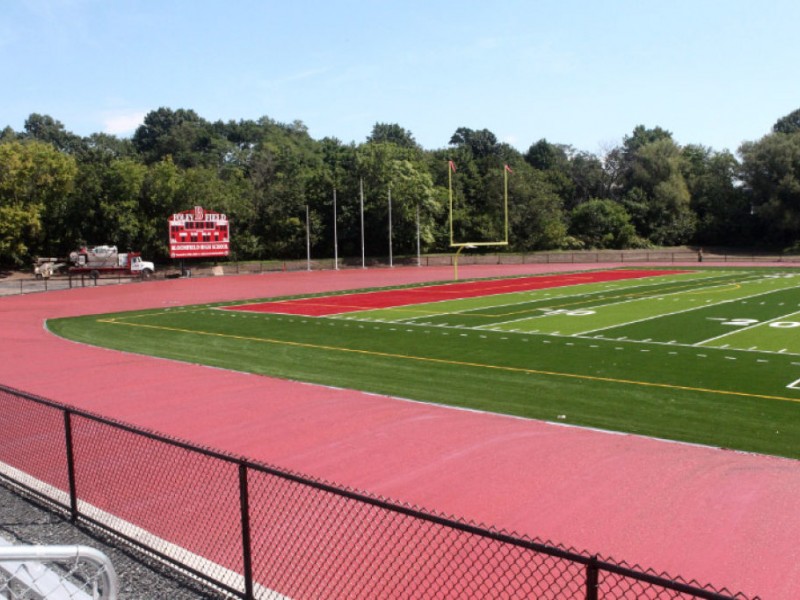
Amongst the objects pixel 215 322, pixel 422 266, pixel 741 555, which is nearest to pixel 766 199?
pixel 422 266

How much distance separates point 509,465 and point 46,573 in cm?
677

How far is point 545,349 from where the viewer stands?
20531mm

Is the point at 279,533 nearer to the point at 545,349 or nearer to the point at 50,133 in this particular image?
the point at 545,349

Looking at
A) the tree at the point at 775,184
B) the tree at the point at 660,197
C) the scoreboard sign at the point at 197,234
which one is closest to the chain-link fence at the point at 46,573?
the scoreboard sign at the point at 197,234

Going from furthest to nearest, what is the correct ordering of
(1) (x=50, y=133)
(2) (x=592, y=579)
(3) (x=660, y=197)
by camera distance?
(1) (x=50, y=133) < (3) (x=660, y=197) < (2) (x=592, y=579)

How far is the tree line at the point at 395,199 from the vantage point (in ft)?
225

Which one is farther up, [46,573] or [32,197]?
[32,197]

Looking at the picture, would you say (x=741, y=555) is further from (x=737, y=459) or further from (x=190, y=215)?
(x=190, y=215)

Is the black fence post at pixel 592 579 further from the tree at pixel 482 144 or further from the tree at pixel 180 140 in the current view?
the tree at pixel 482 144

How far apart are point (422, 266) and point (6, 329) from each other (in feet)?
162

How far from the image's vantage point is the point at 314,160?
327 ft

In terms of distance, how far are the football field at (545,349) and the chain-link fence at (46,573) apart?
9397 millimetres

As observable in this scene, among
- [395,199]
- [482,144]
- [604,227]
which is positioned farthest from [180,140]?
[604,227]

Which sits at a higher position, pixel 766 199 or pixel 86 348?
pixel 766 199
